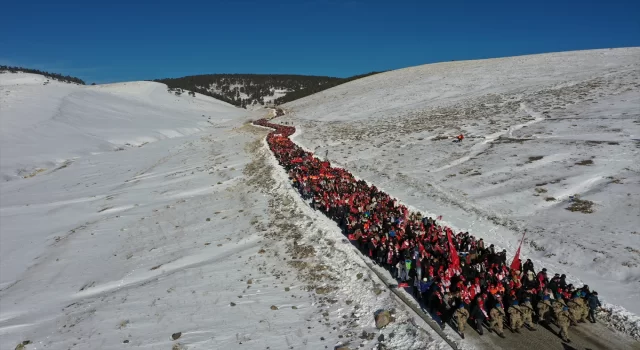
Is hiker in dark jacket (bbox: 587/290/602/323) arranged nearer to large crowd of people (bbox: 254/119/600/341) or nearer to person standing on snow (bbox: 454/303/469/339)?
large crowd of people (bbox: 254/119/600/341)

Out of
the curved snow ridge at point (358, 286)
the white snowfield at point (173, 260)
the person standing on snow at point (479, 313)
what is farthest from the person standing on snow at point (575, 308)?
the white snowfield at point (173, 260)

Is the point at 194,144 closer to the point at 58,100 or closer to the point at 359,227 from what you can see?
the point at 58,100

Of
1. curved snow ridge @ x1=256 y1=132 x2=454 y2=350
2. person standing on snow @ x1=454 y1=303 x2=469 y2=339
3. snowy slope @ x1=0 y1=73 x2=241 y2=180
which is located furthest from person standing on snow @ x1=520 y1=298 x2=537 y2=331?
snowy slope @ x1=0 y1=73 x2=241 y2=180

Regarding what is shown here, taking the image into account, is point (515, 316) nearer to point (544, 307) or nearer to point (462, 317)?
point (544, 307)

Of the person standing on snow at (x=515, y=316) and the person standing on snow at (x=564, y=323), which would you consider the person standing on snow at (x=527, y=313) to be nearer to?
the person standing on snow at (x=515, y=316)

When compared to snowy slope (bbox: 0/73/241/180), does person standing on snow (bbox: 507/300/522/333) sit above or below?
below
